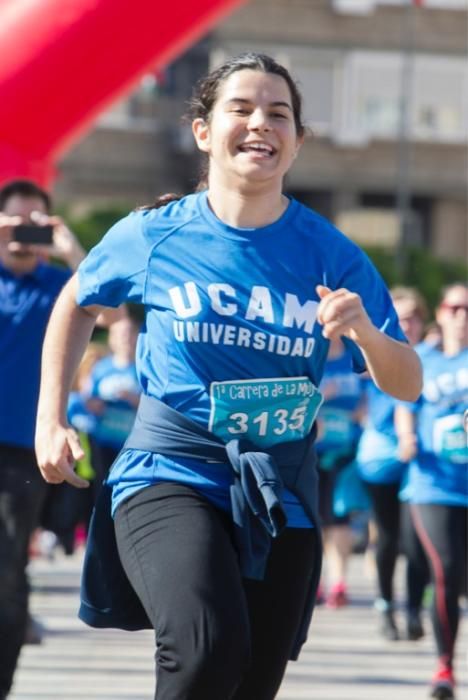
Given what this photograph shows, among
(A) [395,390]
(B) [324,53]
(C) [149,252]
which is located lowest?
(A) [395,390]

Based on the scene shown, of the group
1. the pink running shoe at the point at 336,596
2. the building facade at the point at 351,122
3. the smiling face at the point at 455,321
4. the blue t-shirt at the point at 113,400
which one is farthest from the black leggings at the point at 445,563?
the building facade at the point at 351,122

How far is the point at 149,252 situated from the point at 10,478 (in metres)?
2.28

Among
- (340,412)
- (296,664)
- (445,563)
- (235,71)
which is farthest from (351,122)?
(235,71)

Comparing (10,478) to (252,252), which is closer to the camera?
(252,252)

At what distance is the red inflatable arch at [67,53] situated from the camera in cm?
891

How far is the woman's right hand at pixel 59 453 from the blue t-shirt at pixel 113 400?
21.7 feet

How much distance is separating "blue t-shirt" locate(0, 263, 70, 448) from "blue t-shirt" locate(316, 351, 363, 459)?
4.78 meters

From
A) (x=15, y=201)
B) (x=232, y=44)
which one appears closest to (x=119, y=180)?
(x=232, y=44)

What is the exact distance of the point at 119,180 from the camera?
54.3 meters

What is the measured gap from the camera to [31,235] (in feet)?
22.2

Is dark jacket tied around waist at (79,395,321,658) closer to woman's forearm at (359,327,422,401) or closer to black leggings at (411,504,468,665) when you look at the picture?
woman's forearm at (359,327,422,401)

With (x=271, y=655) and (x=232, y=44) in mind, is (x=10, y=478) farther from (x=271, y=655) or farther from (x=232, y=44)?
(x=232, y=44)

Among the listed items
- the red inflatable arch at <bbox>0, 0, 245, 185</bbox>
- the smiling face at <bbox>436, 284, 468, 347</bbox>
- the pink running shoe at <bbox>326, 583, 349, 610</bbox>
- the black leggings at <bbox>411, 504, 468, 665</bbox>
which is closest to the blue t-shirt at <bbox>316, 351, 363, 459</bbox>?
the pink running shoe at <bbox>326, 583, 349, 610</bbox>

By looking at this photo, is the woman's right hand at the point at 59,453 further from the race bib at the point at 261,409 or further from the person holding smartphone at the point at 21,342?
the person holding smartphone at the point at 21,342
